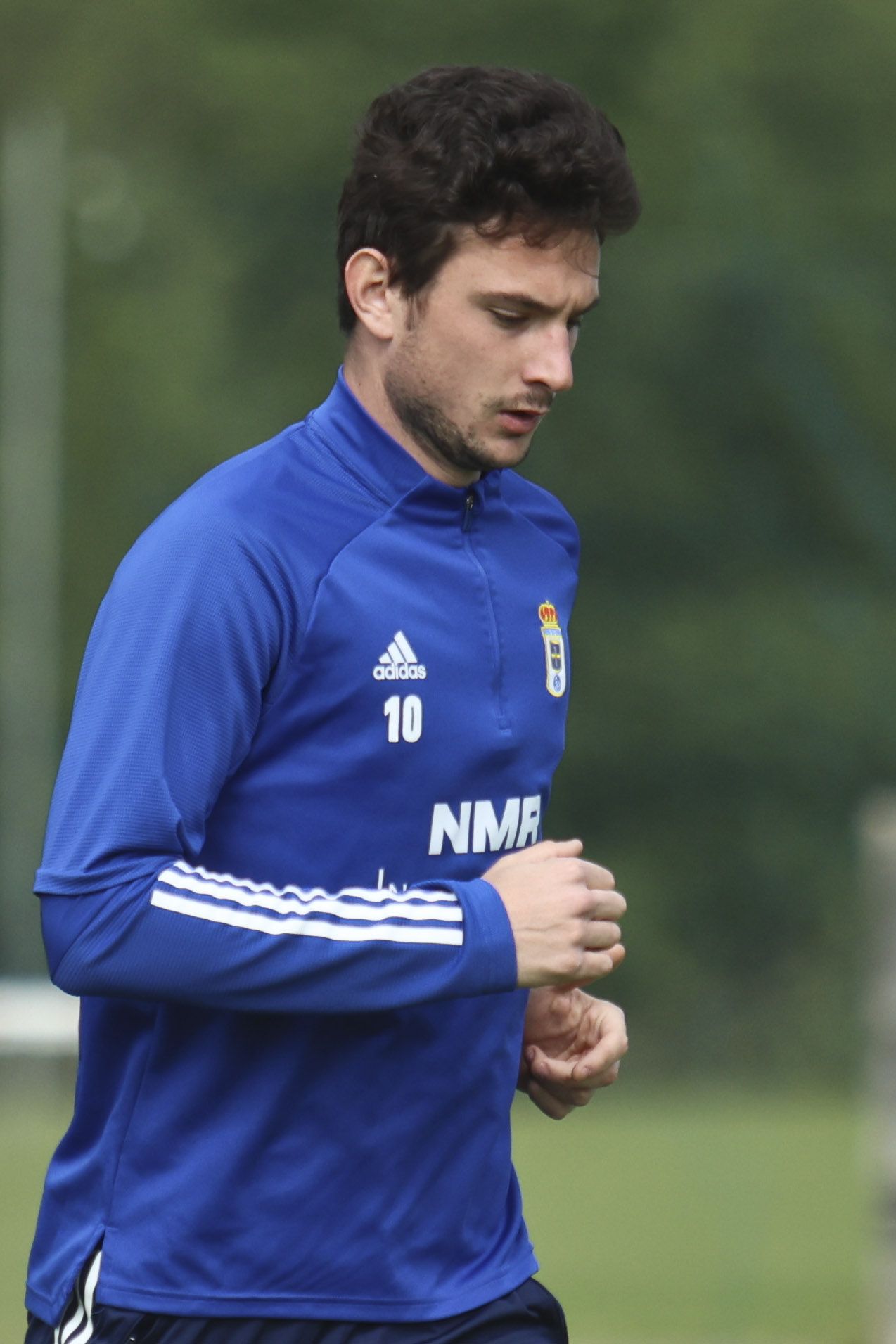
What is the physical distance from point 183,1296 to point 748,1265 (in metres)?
6.13

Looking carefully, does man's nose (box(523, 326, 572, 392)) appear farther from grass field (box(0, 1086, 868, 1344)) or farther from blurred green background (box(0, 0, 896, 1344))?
blurred green background (box(0, 0, 896, 1344))

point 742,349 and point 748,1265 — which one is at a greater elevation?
point 742,349

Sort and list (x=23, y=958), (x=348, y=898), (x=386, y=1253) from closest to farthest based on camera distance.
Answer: (x=348, y=898), (x=386, y=1253), (x=23, y=958)

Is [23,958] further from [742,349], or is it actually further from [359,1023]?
[359,1023]

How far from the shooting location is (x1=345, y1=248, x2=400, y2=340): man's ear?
2408 mm

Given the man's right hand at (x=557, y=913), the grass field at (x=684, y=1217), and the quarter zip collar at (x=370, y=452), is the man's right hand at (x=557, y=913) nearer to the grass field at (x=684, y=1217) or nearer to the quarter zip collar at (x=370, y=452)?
the quarter zip collar at (x=370, y=452)

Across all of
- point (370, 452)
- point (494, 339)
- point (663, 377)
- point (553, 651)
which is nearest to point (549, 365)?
point (494, 339)

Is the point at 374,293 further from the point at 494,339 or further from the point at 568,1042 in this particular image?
the point at 568,1042

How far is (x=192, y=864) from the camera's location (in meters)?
2.18

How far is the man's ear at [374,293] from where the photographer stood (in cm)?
241

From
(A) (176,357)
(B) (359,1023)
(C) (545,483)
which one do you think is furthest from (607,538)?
(B) (359,1023)

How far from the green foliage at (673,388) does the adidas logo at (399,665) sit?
49.3 feet

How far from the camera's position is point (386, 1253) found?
90.2 inches

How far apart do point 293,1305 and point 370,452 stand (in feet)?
2.98
